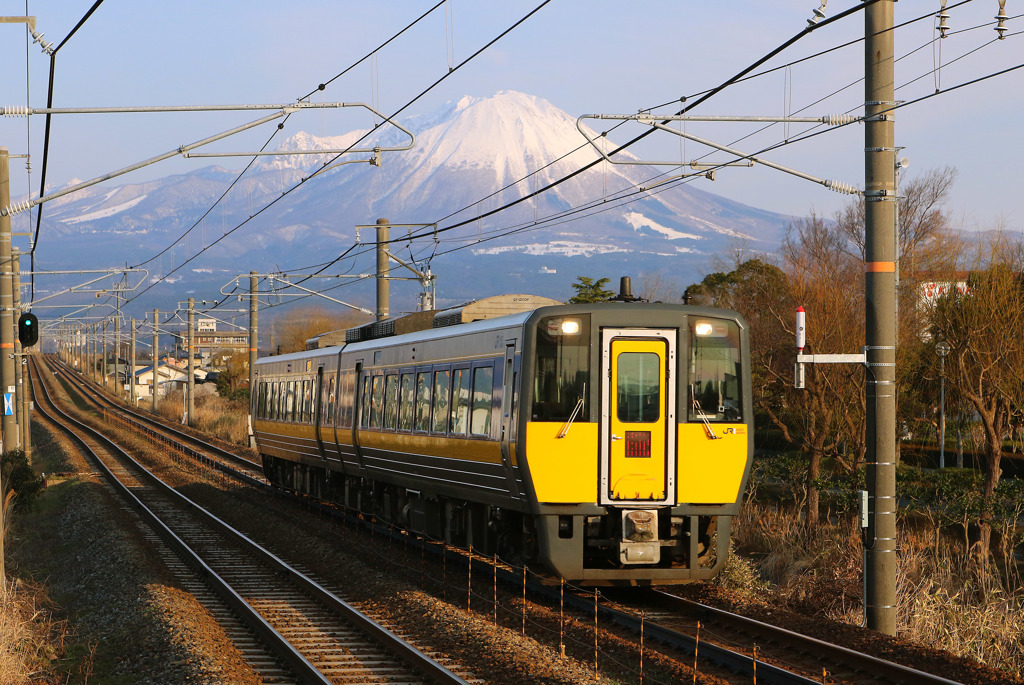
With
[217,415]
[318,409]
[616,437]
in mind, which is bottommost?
[217,415]

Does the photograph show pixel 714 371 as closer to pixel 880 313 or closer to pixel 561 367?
pixel 561 367

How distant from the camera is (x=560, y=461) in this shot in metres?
12.2

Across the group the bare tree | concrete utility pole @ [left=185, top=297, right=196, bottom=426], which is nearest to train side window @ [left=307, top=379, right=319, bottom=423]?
the bare tree

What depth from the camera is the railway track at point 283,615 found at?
10102 mm

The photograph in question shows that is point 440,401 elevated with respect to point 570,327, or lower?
lower

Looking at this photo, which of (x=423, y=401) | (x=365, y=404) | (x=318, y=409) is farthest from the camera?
(x=318, y=409)

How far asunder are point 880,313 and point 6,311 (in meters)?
16.4

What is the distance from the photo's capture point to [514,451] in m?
12.5

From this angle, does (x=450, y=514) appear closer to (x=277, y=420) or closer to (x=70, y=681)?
(x=70, y=681)

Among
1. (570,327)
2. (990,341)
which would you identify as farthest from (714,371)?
(990,341)

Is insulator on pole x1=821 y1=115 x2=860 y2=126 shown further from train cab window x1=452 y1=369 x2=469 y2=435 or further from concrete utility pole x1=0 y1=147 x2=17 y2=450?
concrete utility pole x1=0 y1=147 x2=17 y2=450

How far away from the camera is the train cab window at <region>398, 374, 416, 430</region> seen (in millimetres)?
16703

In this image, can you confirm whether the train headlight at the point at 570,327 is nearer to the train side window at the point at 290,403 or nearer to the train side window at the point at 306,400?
the train side window at the point at 306,400

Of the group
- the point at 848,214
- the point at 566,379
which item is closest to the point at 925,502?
the point at 566,379
